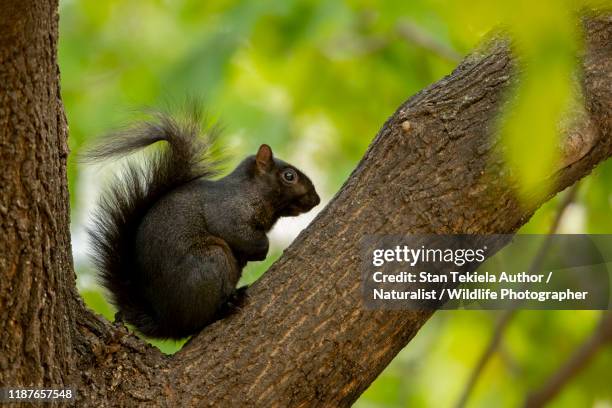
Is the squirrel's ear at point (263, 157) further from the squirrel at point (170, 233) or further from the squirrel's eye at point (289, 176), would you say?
the squirrel at point (170, 233)

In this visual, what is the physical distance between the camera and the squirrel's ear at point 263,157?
390 cm

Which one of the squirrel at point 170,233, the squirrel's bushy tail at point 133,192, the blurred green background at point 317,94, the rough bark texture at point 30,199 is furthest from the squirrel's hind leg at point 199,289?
the rough bark texture at point 30,199

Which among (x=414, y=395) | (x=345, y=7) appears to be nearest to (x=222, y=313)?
(x=345, y=7)

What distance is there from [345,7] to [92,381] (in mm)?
3335

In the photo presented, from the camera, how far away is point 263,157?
12.8 feet

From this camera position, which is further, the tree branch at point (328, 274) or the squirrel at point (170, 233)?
the squirrel at point (170, 233)

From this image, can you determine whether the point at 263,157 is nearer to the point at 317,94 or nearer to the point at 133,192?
the point at 133,192

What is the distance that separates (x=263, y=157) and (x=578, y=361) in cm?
173

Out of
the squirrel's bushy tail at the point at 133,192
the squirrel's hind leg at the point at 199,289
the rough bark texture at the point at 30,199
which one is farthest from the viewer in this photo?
the squirrel's bushy tail at the point at 133,192

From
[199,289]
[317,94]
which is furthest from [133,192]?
[317,94]

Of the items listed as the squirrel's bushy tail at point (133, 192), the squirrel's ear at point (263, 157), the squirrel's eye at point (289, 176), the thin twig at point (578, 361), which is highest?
the squirrel's ear at point (263, 157)

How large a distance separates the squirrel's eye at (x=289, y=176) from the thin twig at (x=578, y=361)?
1499 mm

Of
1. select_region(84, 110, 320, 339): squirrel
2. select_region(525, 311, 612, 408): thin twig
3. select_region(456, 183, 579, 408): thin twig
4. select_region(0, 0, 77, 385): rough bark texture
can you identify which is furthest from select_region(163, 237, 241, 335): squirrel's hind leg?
select_region(525, 311, 612, 408): thin twig

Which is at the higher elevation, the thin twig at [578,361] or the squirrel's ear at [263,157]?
the squirrel's ear at [263,157]
